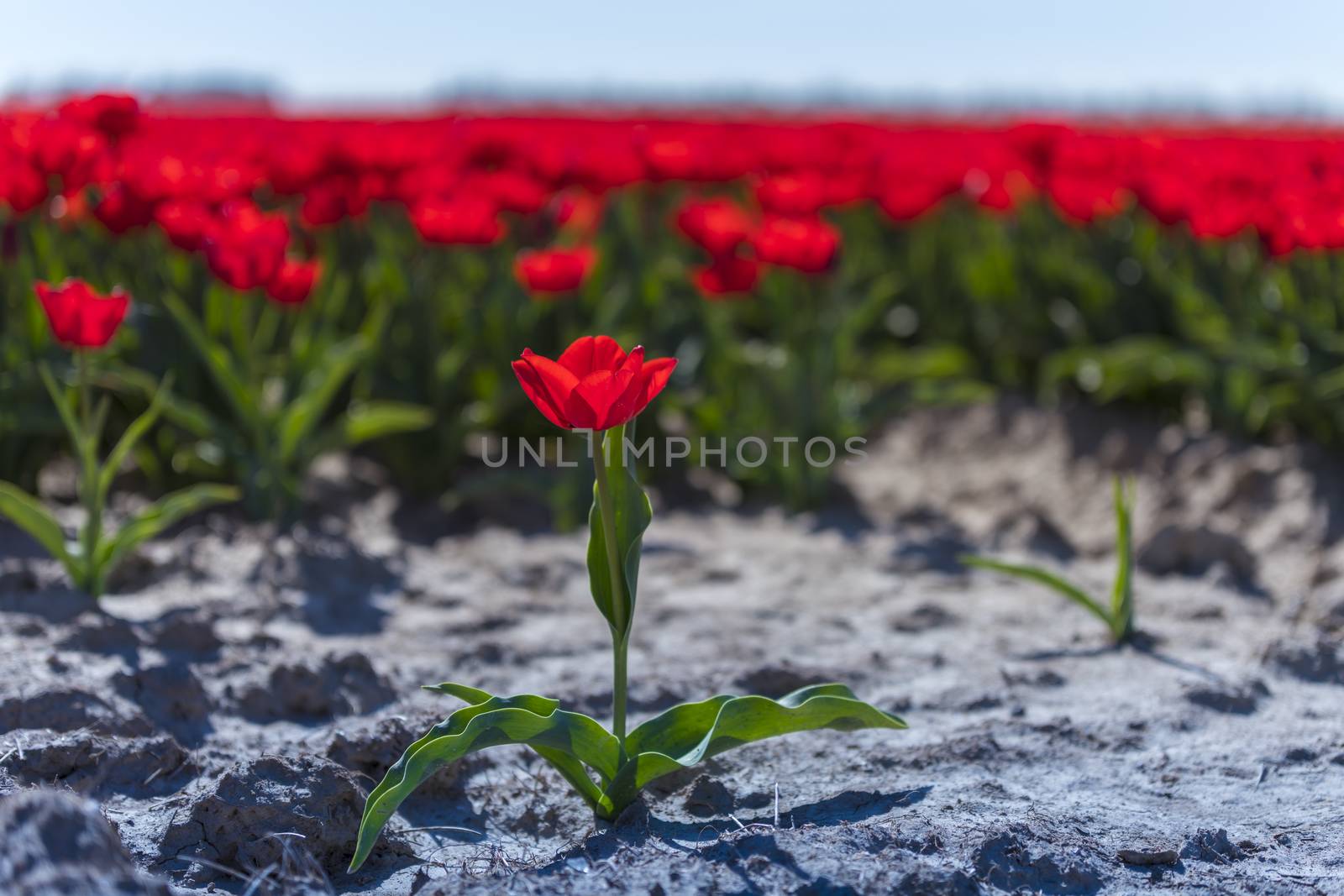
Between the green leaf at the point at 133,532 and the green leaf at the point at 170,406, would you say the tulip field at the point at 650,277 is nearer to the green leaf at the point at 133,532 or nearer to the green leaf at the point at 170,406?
the green leaf at the point at 170,406

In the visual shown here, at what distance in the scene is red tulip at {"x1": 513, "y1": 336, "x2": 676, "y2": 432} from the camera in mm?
1722

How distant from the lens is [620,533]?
196cm

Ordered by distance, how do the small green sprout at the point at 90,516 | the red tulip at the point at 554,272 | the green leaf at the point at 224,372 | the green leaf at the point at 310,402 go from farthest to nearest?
the red tulip at the point at 554,272
the green leaf at the point at 310,402
the green leaf at the point at 224,372
the small green sprout at the point at 90,516

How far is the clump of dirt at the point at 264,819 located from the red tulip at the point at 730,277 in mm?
2414

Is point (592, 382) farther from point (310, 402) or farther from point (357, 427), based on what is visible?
point (357, 427)

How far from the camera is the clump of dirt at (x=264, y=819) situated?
6.29ft

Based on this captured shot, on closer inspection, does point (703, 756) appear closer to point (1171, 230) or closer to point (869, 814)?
point (869, 814)

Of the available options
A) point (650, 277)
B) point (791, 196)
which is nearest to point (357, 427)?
point (650, 277)

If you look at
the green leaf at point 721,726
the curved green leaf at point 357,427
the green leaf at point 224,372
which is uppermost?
the green leaf at point 224,372

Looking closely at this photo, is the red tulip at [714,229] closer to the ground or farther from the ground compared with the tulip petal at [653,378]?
farther from the ground

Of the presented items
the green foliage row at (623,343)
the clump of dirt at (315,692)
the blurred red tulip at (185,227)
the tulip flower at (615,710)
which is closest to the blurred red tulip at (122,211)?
the blurred red tulip at (185,227)

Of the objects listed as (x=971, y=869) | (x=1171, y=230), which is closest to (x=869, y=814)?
(x=971, y=869)

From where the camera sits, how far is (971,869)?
1.80 m

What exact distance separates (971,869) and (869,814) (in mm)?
254
